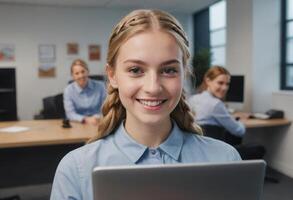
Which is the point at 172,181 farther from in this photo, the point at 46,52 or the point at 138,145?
the point at 46,52

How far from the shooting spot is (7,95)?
17.6 feet

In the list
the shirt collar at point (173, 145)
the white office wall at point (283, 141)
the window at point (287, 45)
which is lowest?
the white office wall at point (283, 141)

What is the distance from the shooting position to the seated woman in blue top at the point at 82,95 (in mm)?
3465

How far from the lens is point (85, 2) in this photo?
5.85 meters

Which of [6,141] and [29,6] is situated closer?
[6,141]

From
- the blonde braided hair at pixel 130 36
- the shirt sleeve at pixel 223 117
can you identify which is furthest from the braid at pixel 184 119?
the shirt sleeve at pixel 223 117

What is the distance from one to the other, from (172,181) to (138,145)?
30cm

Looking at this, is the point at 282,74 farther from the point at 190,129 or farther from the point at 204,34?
the point at 190,129

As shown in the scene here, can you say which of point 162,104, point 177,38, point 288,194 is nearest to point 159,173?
point 162,104

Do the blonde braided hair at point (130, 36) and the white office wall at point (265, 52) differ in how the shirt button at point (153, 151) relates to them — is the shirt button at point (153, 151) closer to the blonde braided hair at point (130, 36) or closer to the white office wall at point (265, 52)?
the blonde braided hair at point (130, 36)

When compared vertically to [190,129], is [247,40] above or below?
above

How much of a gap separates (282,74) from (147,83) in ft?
13.6

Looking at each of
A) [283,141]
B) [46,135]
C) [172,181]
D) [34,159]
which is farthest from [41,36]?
[172,181]

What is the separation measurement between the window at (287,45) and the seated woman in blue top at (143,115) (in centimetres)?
390
